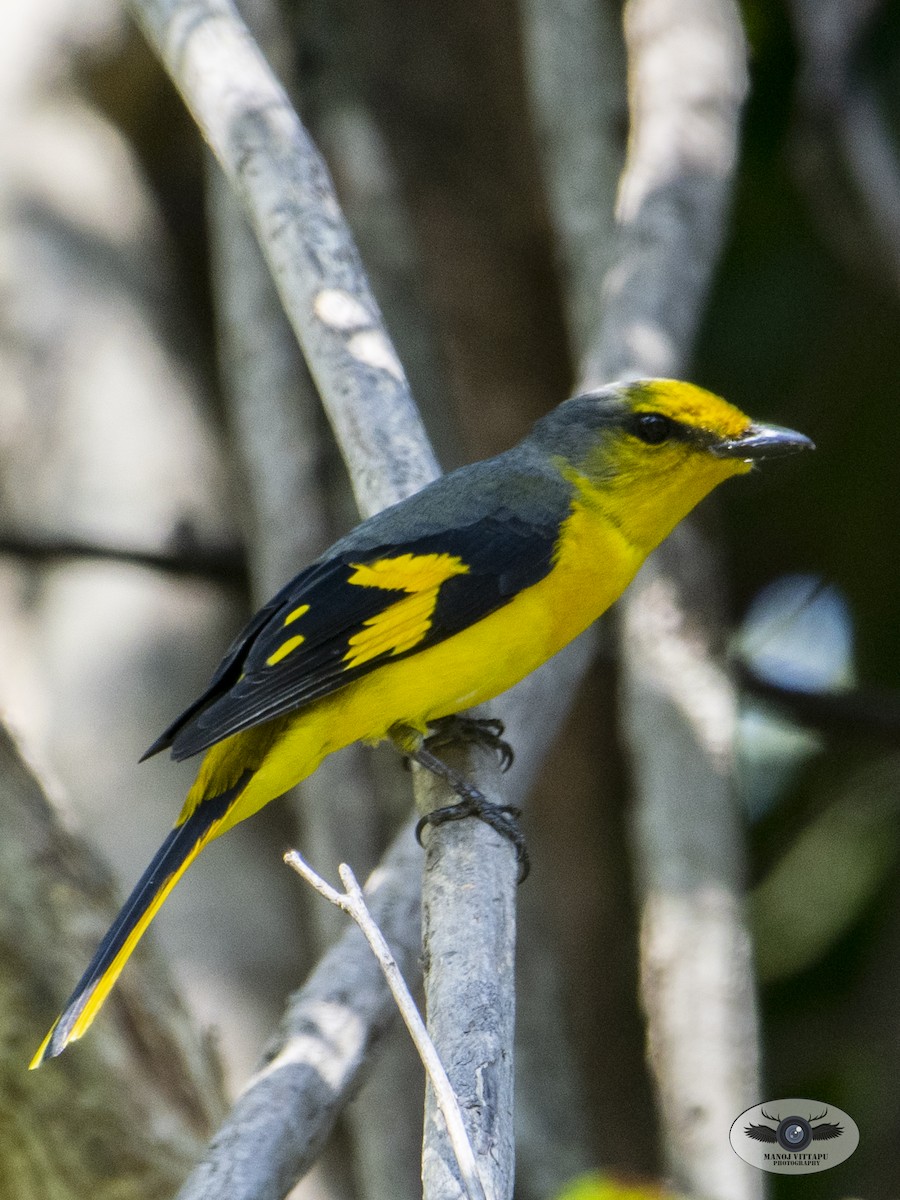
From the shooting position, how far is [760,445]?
2.90 m

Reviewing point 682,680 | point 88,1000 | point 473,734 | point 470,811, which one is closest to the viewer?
point 88,1000

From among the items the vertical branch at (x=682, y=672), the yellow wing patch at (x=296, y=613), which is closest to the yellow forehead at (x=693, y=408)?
the vertical branch at (x=682, y=672)

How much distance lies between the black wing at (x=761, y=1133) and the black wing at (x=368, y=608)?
1.00m

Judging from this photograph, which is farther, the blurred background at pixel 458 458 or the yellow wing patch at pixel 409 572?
the blurred background at pixel 458 458

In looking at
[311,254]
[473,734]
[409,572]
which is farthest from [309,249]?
[473,734]

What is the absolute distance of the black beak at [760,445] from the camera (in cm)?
290

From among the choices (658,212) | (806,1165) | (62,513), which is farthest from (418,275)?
(806,1165)

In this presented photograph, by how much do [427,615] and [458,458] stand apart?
1.49 m

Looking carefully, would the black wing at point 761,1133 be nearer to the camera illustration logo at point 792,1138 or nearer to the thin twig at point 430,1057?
the camera illustration logo at point 792,1138

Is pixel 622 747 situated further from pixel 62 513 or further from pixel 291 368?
pixel 62 513

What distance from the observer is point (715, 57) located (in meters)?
3.71

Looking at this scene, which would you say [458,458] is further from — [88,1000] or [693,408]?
[88,1000]

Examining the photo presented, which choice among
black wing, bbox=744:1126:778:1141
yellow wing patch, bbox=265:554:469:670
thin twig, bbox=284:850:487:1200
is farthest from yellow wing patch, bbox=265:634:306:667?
black wing, bbox=744:1126:778:1141

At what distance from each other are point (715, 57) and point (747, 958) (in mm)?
2237
